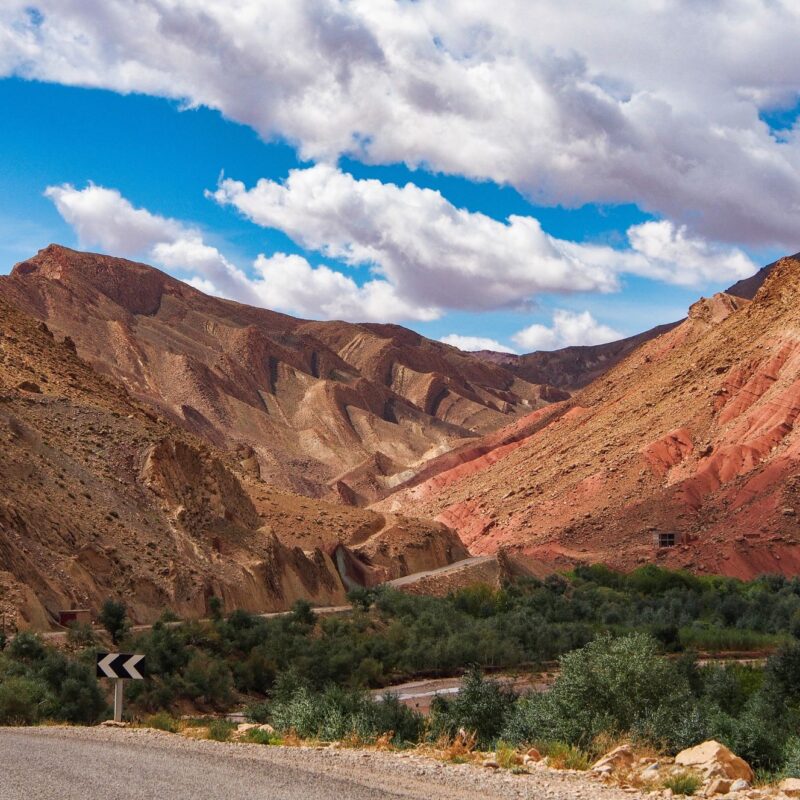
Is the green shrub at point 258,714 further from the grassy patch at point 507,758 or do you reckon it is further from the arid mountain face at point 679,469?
the arid mountain face at point 679,469

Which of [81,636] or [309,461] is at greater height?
[309,461]

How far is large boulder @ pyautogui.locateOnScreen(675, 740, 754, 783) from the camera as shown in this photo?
1427 centimetres

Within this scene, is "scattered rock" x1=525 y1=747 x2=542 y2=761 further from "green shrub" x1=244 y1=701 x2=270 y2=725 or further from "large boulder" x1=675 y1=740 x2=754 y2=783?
"green shrub" x1=244 y1=701 x2=270 y2=725

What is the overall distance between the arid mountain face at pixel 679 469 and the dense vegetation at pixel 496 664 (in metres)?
5.83

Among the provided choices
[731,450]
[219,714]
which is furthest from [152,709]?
[731,450]

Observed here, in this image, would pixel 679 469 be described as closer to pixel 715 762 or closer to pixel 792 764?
pixel 792 764

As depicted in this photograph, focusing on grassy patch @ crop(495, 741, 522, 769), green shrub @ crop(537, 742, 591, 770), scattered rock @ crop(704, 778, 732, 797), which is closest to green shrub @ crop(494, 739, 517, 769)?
grassy patch @ crop(495, 741, 522, 769)

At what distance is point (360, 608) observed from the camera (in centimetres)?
4859

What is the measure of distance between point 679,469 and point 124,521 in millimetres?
48437

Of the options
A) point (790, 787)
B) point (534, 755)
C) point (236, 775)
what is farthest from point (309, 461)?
point (790, 787)

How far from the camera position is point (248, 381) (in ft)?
531

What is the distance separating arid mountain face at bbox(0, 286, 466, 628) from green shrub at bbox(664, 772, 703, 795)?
22.4 metres

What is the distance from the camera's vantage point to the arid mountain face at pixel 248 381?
454ft

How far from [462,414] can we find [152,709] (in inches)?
6483
